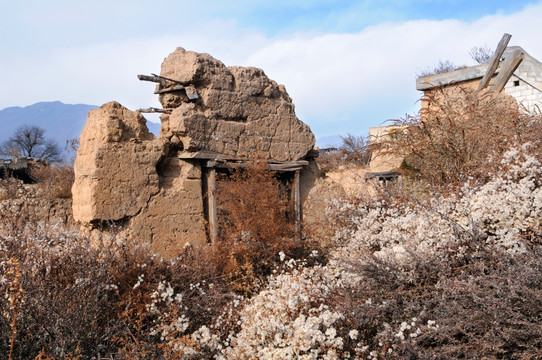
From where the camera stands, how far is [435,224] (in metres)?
6.03

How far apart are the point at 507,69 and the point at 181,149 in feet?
26.4

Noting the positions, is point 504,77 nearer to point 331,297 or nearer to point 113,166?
point 331,297

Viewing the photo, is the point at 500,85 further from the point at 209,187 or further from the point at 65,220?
the point at 65,220

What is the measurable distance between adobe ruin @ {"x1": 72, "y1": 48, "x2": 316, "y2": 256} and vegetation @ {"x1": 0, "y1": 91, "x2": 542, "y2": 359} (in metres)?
0.52

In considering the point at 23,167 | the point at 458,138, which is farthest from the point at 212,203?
the point at 23,167

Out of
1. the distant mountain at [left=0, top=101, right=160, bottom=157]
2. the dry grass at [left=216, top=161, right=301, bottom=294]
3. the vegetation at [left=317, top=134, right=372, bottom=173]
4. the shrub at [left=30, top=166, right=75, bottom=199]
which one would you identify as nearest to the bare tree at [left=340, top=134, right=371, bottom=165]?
the vegetation at [left=317, top=134, right=372, bottom=173]

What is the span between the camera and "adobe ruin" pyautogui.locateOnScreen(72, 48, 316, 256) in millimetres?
6930

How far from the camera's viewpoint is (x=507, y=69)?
1154cm

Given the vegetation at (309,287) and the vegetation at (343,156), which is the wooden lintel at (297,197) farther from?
the vegetation at (343,156)

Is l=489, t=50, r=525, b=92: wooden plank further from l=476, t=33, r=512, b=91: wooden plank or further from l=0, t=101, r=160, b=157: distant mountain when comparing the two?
l=0, t=101, r=160, b=157: distant mountain

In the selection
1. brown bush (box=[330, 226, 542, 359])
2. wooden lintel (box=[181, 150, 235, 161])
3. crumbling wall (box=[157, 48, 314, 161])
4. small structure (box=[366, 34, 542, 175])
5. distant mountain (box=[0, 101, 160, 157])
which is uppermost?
distant mountain (box=[0, 101, 160, 157])

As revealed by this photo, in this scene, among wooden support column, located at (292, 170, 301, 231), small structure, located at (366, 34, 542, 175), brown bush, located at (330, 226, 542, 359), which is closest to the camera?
brown bush, located at (330, 226, 542, 359)

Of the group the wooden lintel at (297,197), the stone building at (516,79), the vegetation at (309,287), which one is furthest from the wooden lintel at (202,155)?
the stone building at (516,79)

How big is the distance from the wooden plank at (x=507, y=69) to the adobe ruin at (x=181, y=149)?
578cm
